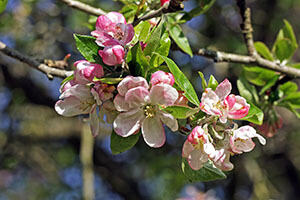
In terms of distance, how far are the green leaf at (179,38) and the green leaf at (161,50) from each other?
0.40m

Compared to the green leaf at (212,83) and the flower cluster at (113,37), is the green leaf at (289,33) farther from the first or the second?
the flower cluster at (113,37)

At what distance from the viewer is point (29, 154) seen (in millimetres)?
4145

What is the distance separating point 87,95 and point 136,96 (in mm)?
186

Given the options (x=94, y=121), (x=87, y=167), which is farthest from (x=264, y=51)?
(x=87, y=167)

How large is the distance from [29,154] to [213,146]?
354 centimetres

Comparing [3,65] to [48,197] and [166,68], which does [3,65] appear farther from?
[166,68]

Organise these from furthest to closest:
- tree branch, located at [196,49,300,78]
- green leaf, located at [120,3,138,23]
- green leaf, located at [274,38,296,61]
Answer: green leaf, located at [274,38,296,61] → tree branch, located at [196,49,300,78] → green leaf, located at [120,3,138,23]

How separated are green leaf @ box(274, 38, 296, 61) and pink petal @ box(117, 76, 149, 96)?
3.70 ft

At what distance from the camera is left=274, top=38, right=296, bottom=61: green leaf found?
183 centimetres

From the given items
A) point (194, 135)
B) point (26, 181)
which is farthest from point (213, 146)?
point (26, 181)

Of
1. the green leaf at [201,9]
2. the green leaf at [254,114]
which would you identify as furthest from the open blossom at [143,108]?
the green leaf at [201,9]

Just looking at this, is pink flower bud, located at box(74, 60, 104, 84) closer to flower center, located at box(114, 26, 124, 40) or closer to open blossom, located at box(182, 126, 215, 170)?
flower center, located at box(114, 26, 124, 40)

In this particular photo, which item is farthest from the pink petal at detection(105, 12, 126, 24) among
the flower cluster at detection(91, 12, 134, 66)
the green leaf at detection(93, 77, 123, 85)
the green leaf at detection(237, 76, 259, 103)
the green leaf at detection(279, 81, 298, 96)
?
the green leaf at detection(279, 81, 298, 96)

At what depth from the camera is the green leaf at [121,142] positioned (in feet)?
3.60
